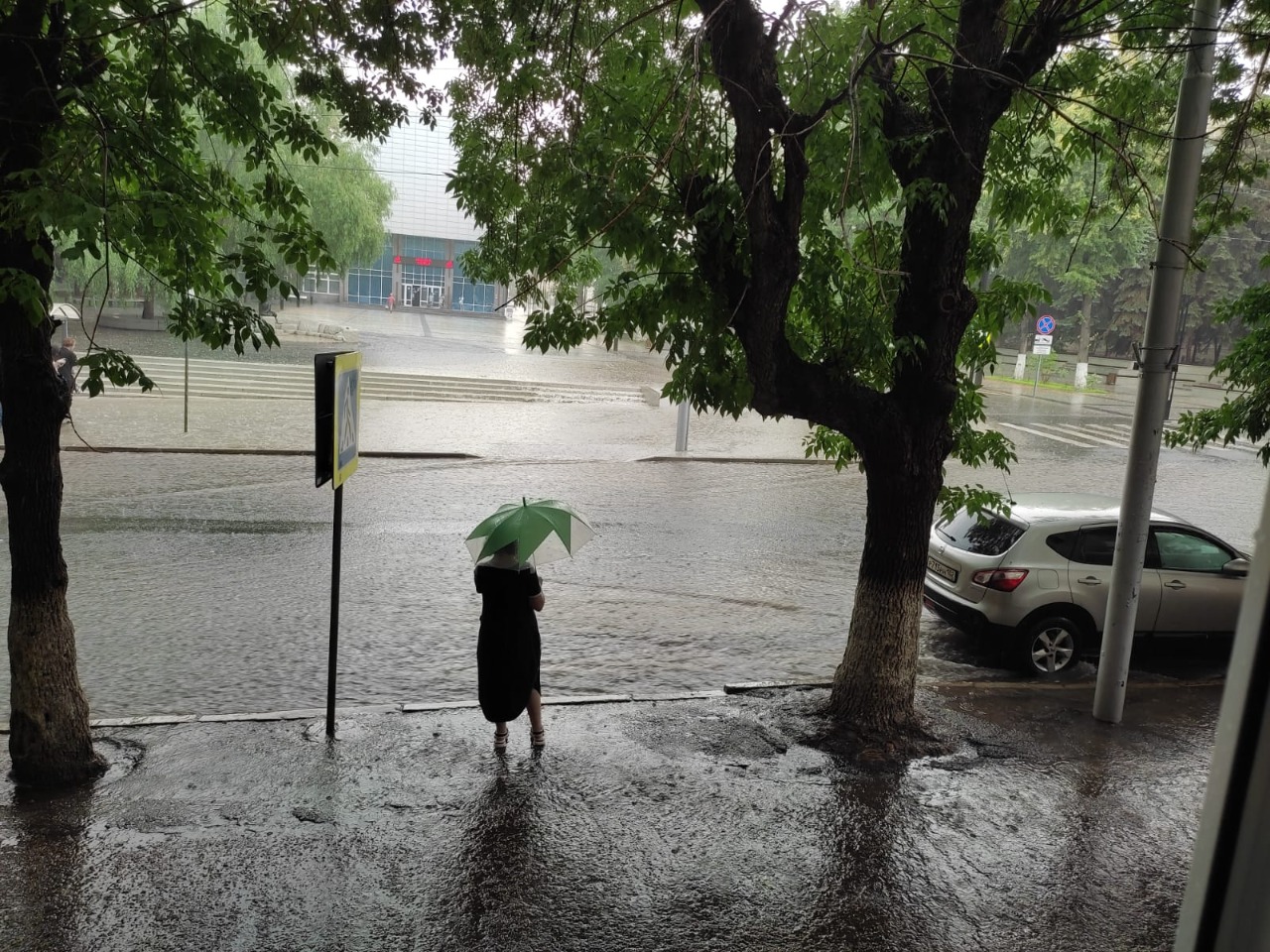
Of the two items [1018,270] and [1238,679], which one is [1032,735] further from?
[1018,270]

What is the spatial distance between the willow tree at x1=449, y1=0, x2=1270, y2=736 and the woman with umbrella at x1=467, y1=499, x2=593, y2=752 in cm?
127

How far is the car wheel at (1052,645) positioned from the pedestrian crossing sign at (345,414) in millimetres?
6460

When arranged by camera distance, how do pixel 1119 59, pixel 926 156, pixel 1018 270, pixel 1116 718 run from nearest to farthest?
pixel 926 156 → pixel 1116 718 → pixel 1119 59 → pixel 1018 270

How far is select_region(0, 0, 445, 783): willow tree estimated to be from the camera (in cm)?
523

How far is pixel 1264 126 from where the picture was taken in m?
8.92

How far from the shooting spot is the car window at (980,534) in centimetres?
955

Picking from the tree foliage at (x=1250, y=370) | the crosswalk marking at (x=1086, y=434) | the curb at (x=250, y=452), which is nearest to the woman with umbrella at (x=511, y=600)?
the tree foliage at (x=1250, y=370)

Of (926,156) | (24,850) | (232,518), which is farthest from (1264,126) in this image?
(232,518)

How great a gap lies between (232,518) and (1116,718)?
11532mm

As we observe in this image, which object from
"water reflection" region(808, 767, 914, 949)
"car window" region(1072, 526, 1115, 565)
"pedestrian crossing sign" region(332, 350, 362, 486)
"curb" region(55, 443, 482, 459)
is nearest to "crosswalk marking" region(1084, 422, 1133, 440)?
"curb" region(55, 443, 482, 459)

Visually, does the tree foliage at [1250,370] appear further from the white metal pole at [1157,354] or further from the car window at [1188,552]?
the car window at [1188,552]

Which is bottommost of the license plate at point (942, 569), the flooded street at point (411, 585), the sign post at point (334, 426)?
the flooded street at point (411, 585)

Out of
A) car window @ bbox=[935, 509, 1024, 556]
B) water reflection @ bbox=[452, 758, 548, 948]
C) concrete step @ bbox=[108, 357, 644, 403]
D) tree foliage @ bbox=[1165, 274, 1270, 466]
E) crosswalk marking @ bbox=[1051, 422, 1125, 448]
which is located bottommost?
water reflection @ bbox=[452, 758, 548, 948]

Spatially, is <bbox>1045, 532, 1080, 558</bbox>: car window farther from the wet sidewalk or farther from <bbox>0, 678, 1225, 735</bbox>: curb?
the wet sidewalk
